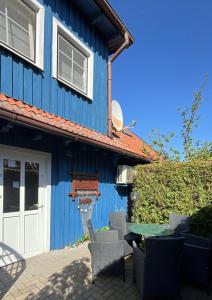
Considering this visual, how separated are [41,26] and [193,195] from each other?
5731 mm

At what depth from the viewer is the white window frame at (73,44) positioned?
590 centimetres

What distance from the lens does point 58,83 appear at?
605 cm

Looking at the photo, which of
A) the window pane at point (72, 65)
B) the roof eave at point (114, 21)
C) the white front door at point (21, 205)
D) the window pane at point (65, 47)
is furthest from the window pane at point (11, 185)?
the roof eave at point (114, 21)

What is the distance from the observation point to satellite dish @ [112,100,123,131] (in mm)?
8609

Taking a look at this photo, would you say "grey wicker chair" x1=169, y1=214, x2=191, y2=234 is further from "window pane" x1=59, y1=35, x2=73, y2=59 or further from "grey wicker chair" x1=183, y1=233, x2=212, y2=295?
"window pane" x1=59, y1=35, x2=73, y2=59

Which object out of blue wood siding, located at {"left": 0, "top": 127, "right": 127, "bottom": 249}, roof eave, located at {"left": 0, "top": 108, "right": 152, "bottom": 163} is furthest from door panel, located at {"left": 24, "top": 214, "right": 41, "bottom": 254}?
roof eave, located at {"left": 0, "top": 108, "right": 152, "bottom": 163}

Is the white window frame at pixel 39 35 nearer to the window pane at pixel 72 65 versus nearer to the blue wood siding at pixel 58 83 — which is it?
the blue wood siding at pixel 58 83

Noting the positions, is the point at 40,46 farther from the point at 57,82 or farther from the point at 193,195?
the point at 193,195

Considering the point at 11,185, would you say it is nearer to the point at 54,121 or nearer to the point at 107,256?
the point at 54,121

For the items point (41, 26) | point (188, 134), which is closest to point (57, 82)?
point (41, 26)

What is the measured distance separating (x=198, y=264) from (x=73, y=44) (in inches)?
242

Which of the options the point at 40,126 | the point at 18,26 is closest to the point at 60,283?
the point at 40,126

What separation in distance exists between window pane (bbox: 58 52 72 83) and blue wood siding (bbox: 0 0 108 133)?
0.53 meters

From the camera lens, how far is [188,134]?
38.2 feet
